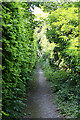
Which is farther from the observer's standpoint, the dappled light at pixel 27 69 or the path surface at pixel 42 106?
the path surface at pixel 42 106

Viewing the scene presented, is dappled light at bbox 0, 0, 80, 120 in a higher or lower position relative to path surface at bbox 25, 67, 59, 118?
higher

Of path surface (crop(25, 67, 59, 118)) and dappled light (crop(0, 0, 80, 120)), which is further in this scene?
path surface (crop(25, 67, 59, 118))

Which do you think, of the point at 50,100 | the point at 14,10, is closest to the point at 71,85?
the point at 50,100

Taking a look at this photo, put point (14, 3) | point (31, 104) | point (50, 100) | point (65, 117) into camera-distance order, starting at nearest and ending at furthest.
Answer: point (14, 3) → point (65, 117) → point (31, 104) → point (50, 100)

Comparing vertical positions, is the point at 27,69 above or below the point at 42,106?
above

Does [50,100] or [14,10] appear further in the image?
[50,100]

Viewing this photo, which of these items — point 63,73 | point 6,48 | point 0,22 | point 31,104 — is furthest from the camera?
point 63,73

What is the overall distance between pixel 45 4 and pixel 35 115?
5.11 meters

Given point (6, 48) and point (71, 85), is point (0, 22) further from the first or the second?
point (71, 85)

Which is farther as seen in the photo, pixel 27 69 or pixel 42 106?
pixel 27 69

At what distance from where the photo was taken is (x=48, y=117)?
4.70 meters

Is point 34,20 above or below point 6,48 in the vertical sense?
above

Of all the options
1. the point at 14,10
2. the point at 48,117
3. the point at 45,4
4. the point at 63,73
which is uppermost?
the point at 45,4

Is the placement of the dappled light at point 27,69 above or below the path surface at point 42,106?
above
